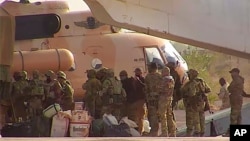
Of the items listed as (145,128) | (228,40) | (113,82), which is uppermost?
(228,40)

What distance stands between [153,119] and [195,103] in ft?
2.79

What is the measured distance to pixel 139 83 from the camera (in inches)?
483

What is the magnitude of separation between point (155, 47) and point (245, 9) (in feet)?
18.5

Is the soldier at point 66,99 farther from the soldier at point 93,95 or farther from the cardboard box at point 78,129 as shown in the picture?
the cardboard box at point 78,129

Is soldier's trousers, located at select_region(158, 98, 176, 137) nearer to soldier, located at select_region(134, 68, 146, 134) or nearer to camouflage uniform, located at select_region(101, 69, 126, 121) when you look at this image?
soldier, located at select_region(134, 68, 146, 134)

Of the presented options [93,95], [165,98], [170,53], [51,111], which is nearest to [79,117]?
[51,111]

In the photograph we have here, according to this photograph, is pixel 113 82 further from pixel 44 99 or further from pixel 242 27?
pixel 242 27

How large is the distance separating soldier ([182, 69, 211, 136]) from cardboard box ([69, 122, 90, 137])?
230cm

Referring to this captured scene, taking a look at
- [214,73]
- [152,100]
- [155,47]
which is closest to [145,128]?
[152,100]

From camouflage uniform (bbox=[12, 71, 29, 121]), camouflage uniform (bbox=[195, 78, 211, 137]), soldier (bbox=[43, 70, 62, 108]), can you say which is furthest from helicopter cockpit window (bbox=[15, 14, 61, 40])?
camouflage uniform (bbox=[195, 78, 211, 137])

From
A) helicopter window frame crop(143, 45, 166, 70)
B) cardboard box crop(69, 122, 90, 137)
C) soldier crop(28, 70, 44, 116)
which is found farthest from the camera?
helicopter window frame crop(143, 45, 166, 70)

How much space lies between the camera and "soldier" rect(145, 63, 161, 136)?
1157 cm

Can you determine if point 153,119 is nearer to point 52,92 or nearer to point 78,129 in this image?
point 78,129

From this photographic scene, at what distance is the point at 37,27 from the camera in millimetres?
17141
